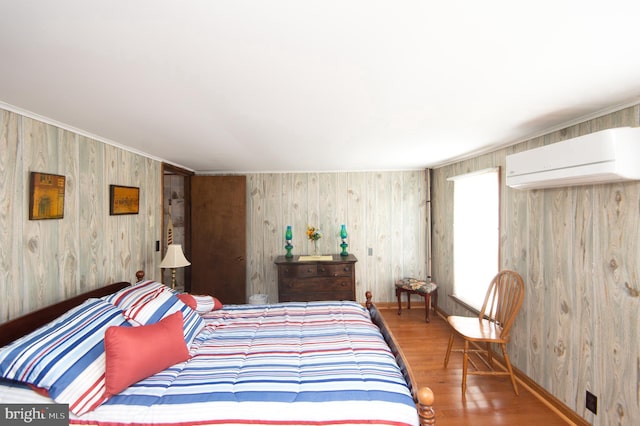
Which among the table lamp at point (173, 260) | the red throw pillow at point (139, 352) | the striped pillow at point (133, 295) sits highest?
the table lamp at point (173, 260)

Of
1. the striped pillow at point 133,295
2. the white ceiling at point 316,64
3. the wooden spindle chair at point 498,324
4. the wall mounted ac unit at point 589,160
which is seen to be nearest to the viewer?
the white ceiling at point 316,64

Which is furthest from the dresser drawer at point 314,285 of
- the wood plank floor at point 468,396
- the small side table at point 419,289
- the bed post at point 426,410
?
the bed post at point 426,410

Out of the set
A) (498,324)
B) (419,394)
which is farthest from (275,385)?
(498,324)

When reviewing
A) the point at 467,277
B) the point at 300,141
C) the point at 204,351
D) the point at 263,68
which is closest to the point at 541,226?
the point at 467,277

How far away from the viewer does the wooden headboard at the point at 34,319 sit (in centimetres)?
166

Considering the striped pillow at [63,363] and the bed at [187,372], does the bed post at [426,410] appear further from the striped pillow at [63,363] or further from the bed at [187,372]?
the striped pillow at [63,363]

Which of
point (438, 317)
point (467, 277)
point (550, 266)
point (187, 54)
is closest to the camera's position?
point (187, 54)

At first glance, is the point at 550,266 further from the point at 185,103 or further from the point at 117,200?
the point at 117,200

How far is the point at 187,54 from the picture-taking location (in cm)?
118

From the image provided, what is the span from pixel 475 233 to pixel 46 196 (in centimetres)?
394

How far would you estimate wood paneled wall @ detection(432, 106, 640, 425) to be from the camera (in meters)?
1.81

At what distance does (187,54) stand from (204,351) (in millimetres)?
1713

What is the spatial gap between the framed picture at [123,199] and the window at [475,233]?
357 centimetres

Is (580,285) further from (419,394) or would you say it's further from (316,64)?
(316,64)
